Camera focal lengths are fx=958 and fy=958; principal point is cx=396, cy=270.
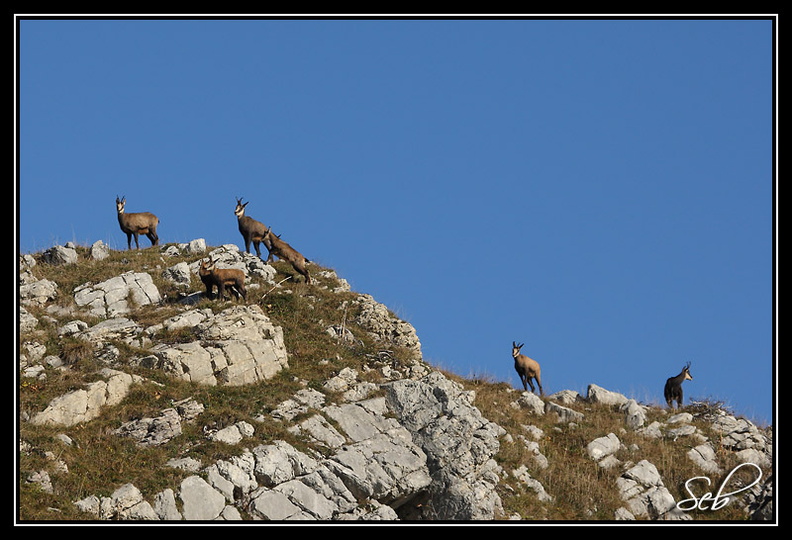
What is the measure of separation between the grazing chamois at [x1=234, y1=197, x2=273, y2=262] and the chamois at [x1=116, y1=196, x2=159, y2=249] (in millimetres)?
3809

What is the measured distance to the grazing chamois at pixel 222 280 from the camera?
32219mm

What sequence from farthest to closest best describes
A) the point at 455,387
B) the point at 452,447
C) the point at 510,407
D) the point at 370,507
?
1. the point at 510,407
2. the point at 455,387
3. the point at 452,447
4. the point at 370,507

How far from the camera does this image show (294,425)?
85.7 feet

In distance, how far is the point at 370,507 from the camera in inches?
961

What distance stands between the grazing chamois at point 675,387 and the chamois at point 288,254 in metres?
14.7

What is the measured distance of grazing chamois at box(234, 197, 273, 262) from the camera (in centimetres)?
3856

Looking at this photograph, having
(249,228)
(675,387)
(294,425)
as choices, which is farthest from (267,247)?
(675,387)

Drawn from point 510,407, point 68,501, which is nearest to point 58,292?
point 68,501

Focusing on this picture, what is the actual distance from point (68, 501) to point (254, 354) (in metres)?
8.79

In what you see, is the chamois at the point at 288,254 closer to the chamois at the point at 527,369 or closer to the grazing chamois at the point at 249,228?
the grazing chamois at the point at 249,228

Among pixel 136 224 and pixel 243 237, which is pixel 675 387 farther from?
pixel 136 224

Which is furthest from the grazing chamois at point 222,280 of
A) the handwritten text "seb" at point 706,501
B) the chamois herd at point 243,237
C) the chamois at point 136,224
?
the handwritten text "seb" at point 706,501
